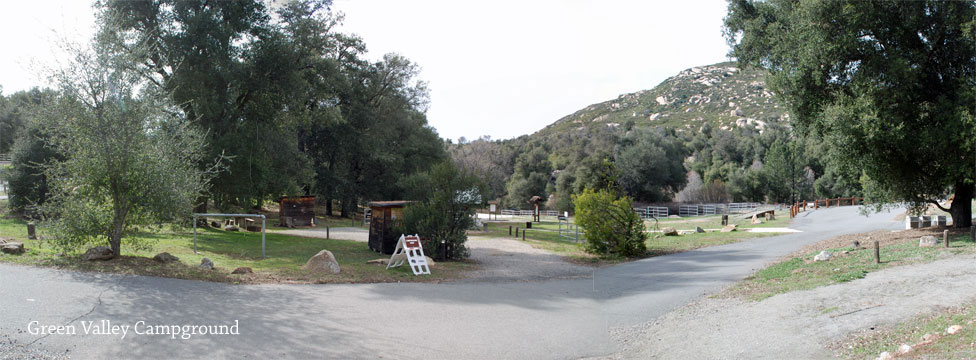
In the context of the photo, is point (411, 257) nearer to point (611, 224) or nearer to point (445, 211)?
point (445, 211)

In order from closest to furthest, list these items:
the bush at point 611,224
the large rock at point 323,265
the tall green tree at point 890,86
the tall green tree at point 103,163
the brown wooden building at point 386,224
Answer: the tall green tree at point 103,163 < the large rock at point 323,265 < the tall green tree at point 890,86 < the bush at point 611,224 < the brown wooden building at point 386,224

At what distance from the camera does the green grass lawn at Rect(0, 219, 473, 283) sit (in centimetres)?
1073

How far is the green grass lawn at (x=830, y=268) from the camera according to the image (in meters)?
9.68

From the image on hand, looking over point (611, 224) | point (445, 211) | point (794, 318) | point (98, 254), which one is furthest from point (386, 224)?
point (794, 318)

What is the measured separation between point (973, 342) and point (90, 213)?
14896mm

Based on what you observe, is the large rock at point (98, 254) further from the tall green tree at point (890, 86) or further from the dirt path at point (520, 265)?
the tall green tree at point (890, 86)

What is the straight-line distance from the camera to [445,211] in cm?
1588

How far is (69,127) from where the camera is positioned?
37.5ft

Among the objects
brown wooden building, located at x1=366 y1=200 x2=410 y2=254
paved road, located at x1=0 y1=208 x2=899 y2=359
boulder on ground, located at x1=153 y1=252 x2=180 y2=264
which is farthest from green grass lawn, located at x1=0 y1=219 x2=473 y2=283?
paved road, located at x1=0 y1=208 x2=899 y2=359

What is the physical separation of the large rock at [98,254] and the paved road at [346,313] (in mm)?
1191

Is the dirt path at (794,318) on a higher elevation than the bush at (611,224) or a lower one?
lower

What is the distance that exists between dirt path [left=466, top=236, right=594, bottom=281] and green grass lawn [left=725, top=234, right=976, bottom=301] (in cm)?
419

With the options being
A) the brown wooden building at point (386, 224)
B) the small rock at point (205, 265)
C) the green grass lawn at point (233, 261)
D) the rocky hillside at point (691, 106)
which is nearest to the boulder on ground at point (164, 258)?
the green grass lawn at point (233, 261)

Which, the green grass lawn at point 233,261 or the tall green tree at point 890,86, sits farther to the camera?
the tall green tree at point 890,86
